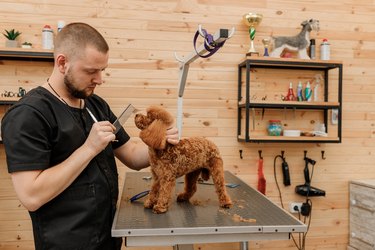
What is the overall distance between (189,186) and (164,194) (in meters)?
0.21

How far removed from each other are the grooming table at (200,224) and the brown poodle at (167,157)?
65mm

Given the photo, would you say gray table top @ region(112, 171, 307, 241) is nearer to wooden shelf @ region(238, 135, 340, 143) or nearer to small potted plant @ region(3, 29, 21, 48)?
wooden shelf @ region(238, 135, 340, 143)

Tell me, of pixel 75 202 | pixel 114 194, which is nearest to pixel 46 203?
pixel 75 202

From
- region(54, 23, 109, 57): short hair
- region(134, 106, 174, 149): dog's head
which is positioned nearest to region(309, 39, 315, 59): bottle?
region(134, 106, 174, 149): dog's head

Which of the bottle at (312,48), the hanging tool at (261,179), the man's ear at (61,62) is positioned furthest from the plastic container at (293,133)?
the man's ear at (61,62)

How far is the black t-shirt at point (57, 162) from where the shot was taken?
1.03 meters

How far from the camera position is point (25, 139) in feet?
3.35

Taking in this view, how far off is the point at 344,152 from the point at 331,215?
0.51 m

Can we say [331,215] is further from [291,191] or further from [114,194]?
[114,194]

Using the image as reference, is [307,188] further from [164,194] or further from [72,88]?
[72,88]

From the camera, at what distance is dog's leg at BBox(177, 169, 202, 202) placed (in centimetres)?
138

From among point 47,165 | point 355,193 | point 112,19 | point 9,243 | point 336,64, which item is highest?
point 112,19

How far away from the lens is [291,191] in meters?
2.52

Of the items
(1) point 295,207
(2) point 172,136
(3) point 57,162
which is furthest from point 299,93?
(3) point 57,162
